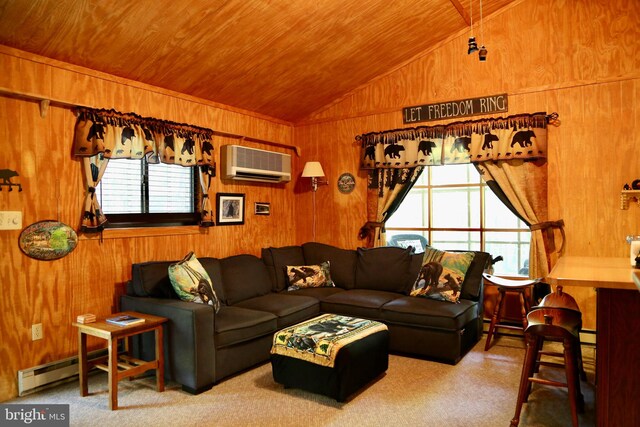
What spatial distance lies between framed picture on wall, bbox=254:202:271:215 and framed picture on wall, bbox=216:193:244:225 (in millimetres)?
265

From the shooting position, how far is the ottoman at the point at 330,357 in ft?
9.40

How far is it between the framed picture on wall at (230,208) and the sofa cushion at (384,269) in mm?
1428

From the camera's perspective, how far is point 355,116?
530 centimetres

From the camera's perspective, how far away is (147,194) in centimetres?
403

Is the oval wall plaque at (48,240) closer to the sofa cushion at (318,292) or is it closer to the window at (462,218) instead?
the sofa cushion at (318,292)

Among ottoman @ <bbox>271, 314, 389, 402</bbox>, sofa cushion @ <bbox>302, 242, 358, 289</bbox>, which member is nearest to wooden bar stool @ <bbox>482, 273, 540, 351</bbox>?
ottoman @ <bbox>271, 314, 389, 402</bbox>

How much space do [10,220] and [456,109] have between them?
4.14 m

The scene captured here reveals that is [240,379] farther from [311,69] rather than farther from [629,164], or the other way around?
[629,164]

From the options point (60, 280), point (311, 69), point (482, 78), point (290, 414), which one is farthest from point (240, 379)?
point (482, 78)

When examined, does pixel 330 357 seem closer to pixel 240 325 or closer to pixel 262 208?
pixel 240 325

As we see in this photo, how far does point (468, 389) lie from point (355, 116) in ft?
11.0

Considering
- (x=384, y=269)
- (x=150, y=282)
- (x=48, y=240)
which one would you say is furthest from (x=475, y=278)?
(x=48, y=240)

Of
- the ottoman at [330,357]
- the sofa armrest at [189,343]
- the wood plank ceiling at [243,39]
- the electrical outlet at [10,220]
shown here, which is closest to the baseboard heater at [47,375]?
the sofa armrest at [189,343]

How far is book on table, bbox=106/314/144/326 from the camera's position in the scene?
300 cm
